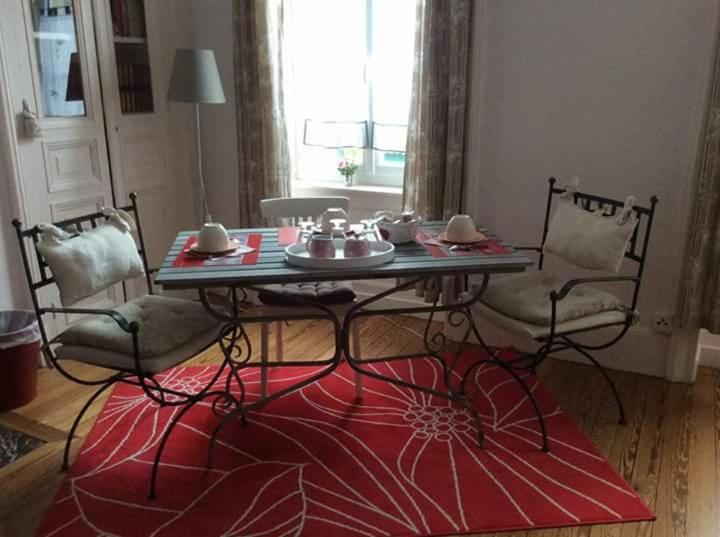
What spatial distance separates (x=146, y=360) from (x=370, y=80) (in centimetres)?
219

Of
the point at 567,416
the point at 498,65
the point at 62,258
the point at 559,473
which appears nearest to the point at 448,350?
the point at 567,416

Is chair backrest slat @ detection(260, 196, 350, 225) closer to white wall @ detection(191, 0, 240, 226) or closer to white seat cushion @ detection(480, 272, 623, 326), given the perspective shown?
white seat cushion @ detection(480, 272, 623, 326)

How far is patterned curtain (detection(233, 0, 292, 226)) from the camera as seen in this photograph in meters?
3.58

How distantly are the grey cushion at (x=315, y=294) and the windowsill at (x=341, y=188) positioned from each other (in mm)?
1134

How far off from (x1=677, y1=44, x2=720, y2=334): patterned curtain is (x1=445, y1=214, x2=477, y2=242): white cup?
3.43ft

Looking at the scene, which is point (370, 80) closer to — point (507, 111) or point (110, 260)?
point (507, 111)

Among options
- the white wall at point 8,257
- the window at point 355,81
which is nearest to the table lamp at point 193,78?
the window at point 355,81

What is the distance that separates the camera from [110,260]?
2.43 metres

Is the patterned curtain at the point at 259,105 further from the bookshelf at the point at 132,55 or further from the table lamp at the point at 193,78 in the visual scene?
the bookshelf at the point at 132,55

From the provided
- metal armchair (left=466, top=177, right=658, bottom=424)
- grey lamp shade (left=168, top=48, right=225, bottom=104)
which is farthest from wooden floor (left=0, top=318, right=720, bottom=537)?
grey lamp shade (left=168, top=48, right=225, bottom=104)

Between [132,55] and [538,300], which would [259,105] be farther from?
[538,300]

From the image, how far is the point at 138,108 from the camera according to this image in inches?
143

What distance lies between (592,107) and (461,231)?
1.04 metres

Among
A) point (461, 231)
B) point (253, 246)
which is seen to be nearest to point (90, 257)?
point (253, 246)
